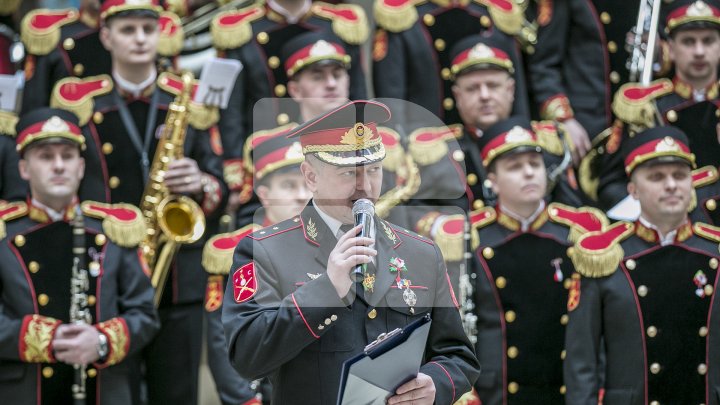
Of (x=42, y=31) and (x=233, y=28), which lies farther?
(x=42, y=31)

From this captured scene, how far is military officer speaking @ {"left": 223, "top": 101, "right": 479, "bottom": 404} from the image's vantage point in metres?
4.41

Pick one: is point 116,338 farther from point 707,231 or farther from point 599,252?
point 707,231

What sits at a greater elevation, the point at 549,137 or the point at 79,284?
the point at 549,137

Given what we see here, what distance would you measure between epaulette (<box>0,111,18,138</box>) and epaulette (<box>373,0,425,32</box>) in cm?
230

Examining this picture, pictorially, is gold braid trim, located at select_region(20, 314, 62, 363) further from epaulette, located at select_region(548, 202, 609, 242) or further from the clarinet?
epaulette, located at select_region(548, 202, 609, 242)

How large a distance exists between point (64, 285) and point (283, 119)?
2.22 m

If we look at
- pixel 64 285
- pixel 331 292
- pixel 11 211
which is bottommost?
pixel 64 285

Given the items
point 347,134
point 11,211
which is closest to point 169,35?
point 11,211

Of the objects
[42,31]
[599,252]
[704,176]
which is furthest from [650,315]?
[42,31]

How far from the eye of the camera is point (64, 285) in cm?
713

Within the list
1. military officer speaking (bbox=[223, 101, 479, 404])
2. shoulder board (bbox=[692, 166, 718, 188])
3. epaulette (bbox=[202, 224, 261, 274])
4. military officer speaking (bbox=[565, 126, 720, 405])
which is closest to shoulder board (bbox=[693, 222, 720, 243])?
military officer speaking (bbox=[565, 126, 720, 405])

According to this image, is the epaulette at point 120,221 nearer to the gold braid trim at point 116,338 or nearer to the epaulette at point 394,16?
the gold braid trim at point 116,338

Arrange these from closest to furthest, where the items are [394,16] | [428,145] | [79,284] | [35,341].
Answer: [428,145] < [35,341] < [79,284] < [394,16]

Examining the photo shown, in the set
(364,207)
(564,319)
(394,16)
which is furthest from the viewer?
(394,16)
